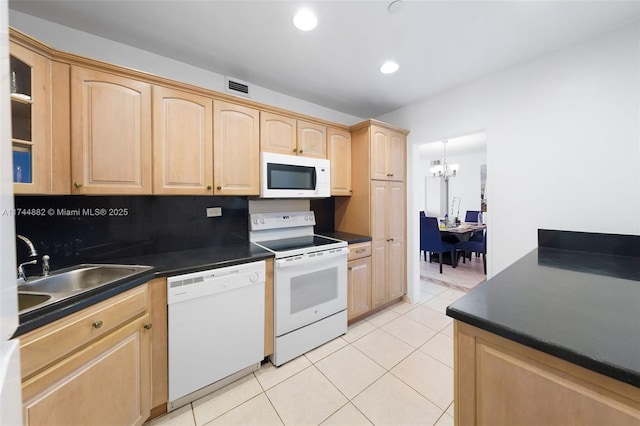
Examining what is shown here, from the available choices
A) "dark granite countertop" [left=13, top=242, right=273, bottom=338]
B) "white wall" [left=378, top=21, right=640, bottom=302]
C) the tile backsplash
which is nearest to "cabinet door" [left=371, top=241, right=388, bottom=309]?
"white wall" [left=378, top=21, right=640, bottom=302]

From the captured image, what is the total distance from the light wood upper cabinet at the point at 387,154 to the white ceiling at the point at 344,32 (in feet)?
1.88

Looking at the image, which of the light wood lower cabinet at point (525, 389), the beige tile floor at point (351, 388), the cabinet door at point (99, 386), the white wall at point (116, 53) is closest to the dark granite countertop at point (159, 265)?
the cabinet door at point (99, 386)

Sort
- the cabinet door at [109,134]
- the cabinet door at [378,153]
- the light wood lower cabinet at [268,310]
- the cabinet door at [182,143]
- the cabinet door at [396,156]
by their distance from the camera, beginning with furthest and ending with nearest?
the cabinet door at [396,156] → the cabinet door at [378,153] → the light wood lower cabinet at [268,310] → the cabinet door at [182,143] → the cabinet door at [109,134]

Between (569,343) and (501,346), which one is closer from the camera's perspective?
(569,343)

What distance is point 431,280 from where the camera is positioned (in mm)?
3695

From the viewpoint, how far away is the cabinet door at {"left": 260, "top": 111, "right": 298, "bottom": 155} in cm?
206

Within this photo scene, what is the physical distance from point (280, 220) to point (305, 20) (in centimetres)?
163

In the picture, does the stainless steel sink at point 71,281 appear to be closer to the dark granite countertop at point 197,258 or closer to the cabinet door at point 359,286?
the dark granite countertop at point 197,258

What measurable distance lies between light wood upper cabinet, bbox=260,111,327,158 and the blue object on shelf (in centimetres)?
135

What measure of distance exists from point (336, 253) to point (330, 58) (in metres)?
1.67

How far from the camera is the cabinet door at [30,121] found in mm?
1141

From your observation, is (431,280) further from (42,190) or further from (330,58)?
(42,190)

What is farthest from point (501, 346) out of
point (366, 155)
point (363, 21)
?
point (366, 155)

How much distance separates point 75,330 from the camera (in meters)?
0.98
